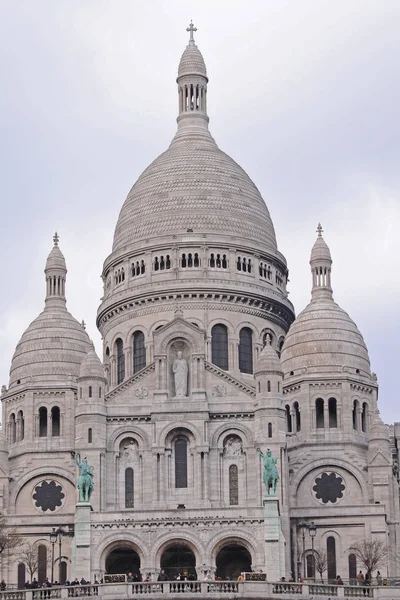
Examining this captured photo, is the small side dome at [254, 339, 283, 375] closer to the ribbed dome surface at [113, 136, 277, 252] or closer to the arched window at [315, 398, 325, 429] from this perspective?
the arched window at [315, 398, 325, 429]

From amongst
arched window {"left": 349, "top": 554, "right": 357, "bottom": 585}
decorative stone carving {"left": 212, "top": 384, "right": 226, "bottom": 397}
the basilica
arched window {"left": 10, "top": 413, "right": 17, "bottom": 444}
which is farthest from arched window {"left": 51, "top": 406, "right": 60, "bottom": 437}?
arched window {"left": 349, "top": 554, "right": 357, "bottom": 585}

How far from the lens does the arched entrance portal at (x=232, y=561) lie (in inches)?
4375

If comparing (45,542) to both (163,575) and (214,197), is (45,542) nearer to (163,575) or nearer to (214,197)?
(163,575)

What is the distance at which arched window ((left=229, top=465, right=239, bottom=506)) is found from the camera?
114 meters

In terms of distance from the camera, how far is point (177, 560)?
4358 inches

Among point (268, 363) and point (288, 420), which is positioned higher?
point (268, 363)

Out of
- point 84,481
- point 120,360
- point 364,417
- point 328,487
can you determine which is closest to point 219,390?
point 328,487

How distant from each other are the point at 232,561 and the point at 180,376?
466 inches

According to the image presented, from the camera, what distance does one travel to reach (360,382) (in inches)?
4902

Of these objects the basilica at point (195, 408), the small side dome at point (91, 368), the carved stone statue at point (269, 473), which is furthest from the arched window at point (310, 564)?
the small side dome at point (91, 368)

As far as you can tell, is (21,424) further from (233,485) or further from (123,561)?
(233,485)

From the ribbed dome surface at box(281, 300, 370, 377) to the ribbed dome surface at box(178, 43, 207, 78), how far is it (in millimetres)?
21894

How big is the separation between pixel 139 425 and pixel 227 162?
28273 millimetres

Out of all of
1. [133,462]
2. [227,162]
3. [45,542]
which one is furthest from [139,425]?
[227,162]
